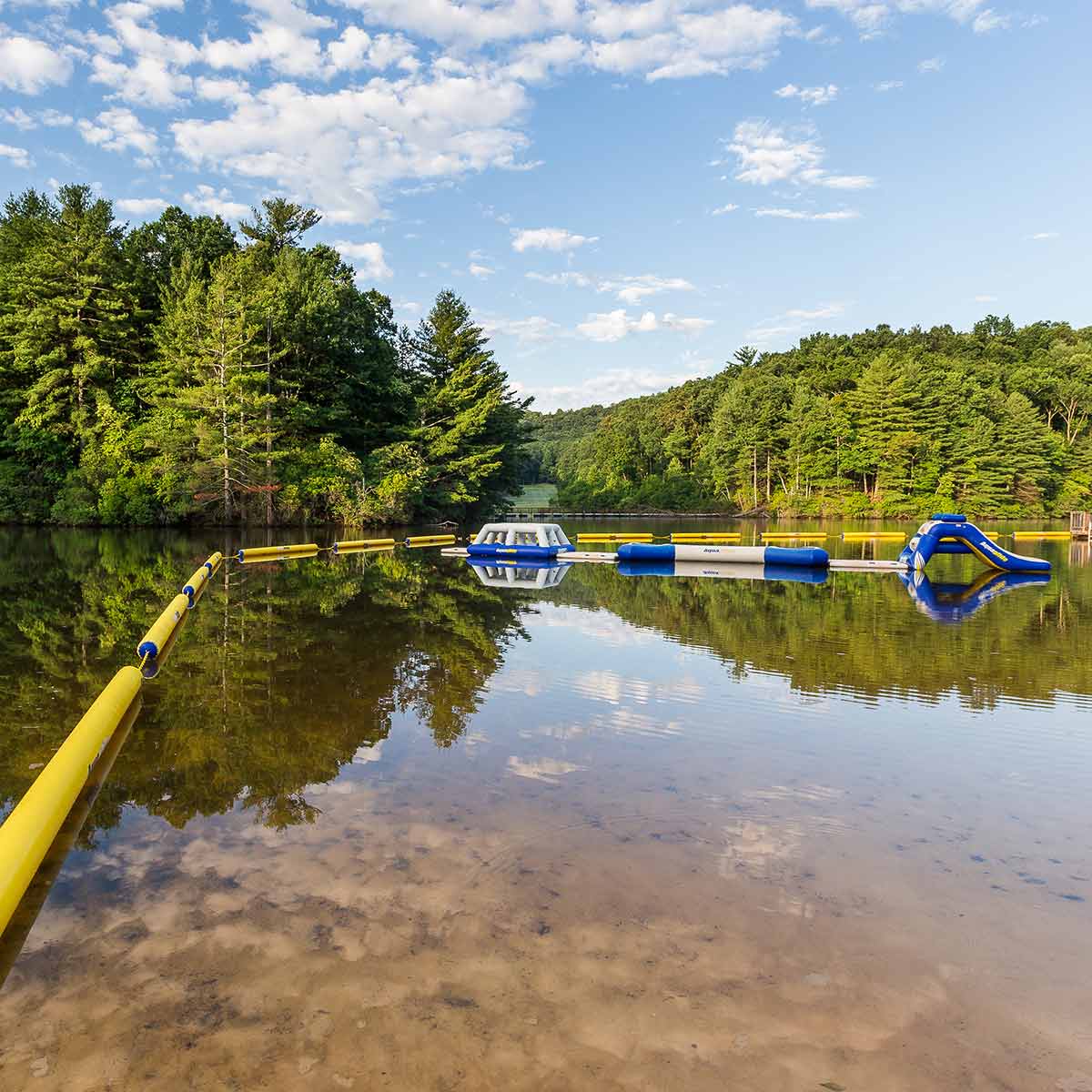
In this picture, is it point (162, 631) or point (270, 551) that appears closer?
point (162, 631)

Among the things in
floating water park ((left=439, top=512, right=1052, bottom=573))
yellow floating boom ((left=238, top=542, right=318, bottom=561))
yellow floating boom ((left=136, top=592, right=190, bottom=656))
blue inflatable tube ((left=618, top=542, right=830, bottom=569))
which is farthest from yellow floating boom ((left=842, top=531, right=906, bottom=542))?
yellow floating boom ((left=136, top=592, right=190, bottom=656))

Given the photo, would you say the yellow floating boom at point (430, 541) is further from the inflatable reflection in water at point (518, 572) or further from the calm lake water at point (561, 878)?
the calm lake water at point (561, 878)

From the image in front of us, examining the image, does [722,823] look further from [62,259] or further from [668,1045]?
[62,259]

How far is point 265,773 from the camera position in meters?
5.60

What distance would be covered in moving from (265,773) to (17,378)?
42.8m

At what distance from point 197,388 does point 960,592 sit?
3271 centimetres

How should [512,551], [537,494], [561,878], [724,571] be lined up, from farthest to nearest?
[537,494] < [512,551] < [724,571] < [561,878]

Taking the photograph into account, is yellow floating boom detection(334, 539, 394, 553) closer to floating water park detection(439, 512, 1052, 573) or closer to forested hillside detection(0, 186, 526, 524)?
floating water park detection(439, 512, 1052, 573)

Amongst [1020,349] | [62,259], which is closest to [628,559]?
[62,259]

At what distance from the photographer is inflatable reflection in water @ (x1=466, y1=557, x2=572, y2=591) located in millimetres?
17844

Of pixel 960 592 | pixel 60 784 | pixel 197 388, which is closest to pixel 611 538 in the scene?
pixel 960 592

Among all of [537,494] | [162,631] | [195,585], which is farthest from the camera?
[537,494]

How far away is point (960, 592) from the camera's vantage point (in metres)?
16.7

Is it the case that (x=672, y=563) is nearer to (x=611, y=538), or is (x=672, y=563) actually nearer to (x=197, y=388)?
(x=611, y=538)
